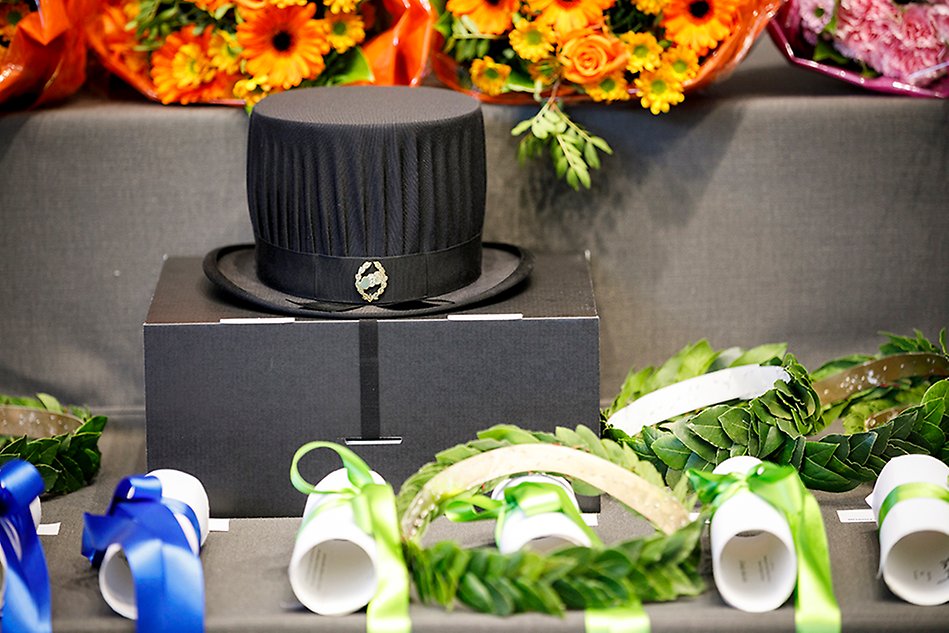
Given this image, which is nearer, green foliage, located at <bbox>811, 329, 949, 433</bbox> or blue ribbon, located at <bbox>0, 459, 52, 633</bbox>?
blue ribbon, located at <bbox>0, 459, 52, 633</bbox>

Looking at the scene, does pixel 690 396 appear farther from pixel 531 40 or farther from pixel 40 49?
pixel 40 49

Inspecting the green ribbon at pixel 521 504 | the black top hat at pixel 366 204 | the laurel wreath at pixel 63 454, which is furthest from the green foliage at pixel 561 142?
the laurel wreath at pixel 63 454

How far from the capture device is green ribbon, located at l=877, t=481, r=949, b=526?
969 mm

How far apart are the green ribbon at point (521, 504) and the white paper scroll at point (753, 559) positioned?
0.10 metres

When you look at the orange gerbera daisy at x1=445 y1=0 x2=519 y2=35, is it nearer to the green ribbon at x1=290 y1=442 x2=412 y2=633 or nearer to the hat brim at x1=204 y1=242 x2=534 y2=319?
the hat brim at x1=204 y1=242 x2=534 y2=319

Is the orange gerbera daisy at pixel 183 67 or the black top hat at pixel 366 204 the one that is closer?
the black top hat at pixel 366 204

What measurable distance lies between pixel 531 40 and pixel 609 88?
0.09 m

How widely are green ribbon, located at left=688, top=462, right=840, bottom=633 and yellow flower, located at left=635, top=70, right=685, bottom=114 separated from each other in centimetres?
42

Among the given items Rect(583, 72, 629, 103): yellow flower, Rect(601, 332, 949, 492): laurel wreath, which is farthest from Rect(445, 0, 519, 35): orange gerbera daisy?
Rect(601, 332, 949, 492): laurel wreath

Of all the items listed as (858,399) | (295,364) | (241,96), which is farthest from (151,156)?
(858,399)

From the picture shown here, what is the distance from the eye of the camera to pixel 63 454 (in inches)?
45.6

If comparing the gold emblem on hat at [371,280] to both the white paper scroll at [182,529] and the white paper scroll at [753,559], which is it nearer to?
the white paper scroll at [182,529]

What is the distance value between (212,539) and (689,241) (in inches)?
23.1

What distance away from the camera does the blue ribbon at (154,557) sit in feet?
3.01
